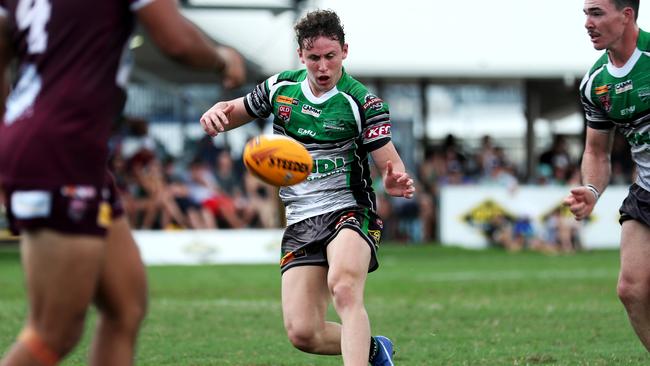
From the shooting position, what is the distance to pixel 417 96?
31359 millimetres

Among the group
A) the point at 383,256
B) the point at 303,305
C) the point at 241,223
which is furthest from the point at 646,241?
the point at 241,223

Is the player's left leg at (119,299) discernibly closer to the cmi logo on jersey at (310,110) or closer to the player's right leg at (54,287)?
the player's right leg at (54,287)

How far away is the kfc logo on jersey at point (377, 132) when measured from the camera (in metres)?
6.75

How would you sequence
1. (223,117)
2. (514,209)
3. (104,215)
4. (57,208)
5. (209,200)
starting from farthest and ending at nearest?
(514,209) → (209,200) → (223,117) → (104,215) → (57,208)

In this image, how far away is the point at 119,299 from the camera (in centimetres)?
449

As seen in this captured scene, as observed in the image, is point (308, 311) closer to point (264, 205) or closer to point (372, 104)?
point (372, 104)

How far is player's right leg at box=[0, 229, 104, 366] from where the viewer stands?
4.14 m

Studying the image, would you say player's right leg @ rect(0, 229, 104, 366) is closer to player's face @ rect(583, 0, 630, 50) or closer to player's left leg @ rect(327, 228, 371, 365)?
player's left leg @ rect(327, 228, 371, 365)

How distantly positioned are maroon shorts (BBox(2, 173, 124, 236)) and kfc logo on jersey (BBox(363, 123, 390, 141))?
276 cm

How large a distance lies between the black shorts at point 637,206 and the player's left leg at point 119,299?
3490 mm

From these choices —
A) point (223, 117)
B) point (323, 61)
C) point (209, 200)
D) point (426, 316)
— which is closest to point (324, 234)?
point (223, 117)

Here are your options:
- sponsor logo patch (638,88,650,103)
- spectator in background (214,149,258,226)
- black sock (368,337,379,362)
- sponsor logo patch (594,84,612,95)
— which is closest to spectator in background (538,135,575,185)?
spectator in background (214,149,258,226)

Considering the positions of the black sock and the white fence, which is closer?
the black sock

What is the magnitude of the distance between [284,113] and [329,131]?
32cm
